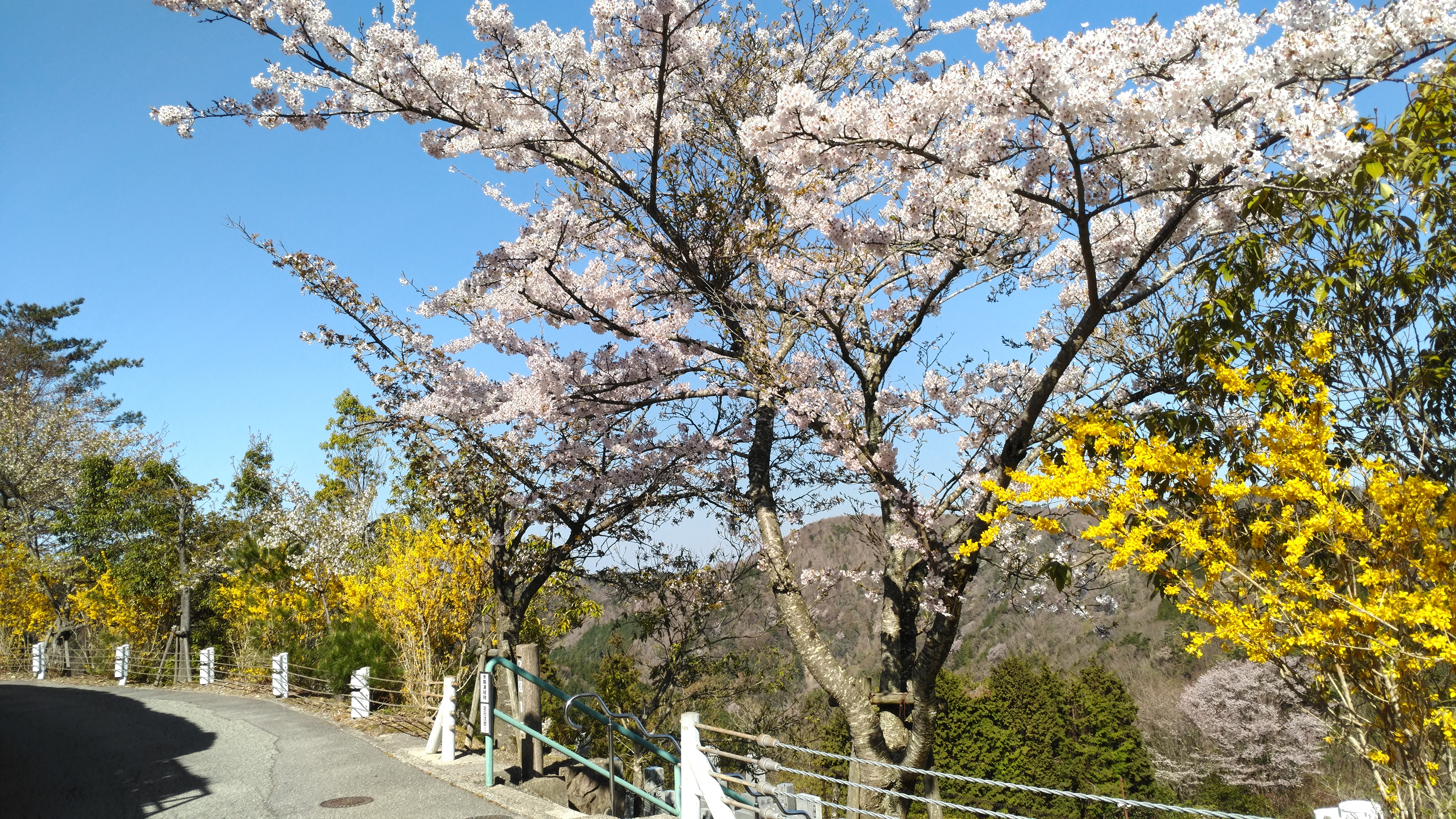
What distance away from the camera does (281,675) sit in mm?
13633

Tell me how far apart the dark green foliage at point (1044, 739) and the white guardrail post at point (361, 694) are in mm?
25098

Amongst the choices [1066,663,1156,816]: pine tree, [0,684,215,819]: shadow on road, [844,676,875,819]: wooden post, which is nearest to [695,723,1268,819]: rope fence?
[844,676,875,819]: wooden post

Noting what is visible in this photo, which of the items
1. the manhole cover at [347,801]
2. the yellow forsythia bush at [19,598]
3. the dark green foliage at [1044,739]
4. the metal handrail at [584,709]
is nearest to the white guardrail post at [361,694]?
the metal handrail at [584,709]

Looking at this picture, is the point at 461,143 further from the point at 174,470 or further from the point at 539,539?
the point at 174,470

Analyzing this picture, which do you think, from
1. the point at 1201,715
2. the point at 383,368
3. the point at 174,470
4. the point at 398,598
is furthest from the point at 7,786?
the point at 1201,715

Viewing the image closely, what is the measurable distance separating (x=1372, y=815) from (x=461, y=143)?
7567 millimetres

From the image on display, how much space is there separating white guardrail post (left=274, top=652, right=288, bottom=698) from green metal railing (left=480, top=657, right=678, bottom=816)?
762 centimetres

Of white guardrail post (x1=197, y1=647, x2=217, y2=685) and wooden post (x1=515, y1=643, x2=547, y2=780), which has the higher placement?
wooden post (x1=515, y1=643, x2=547, y2=780)

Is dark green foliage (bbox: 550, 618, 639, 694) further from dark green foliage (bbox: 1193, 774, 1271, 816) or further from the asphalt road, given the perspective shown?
dark green foliage (bbox: 1193, 774, 1271, 816)

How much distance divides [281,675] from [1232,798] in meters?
32.1

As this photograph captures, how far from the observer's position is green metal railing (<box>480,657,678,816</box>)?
5.64m

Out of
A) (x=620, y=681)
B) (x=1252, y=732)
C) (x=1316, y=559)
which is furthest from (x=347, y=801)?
(x=1252, y=732)

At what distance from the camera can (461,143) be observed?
639 centimetres

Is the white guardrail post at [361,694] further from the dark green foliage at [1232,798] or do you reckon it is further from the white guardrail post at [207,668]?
the dark green foliage at [1232,798]
